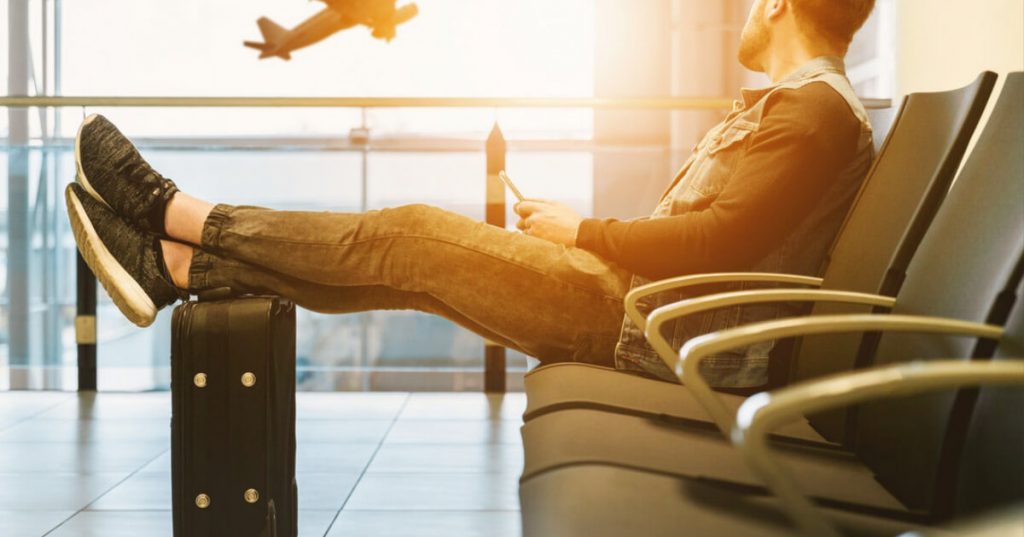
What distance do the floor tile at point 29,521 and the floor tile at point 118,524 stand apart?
0.03 meters

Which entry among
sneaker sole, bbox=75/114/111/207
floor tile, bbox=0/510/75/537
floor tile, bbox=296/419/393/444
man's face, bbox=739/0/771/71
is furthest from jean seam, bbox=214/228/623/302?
floor tile, bbox=296/419/393/444

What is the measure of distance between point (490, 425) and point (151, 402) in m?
1.24

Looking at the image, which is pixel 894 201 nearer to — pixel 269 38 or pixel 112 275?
pixel 112 275

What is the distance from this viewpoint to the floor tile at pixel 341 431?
9.32 ft

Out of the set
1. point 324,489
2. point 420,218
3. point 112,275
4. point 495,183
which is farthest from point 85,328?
point 420,218

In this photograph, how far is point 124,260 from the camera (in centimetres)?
179

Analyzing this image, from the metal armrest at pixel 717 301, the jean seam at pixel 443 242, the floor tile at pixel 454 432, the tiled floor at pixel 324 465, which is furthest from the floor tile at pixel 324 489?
the metal armrest at pixel 717 301

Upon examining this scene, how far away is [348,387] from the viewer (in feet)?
12.0

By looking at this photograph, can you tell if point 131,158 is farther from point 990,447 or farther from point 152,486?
point 990,447

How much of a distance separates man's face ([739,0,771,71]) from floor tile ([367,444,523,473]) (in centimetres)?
112

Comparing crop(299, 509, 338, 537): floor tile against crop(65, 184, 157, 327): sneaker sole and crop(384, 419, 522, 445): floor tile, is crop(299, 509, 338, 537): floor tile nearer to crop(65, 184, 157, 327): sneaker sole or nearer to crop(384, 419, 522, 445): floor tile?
crop(65, 184, 157, 327): sneaker sole

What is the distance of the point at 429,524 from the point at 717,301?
1.06 m

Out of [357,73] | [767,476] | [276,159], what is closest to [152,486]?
[276,159]

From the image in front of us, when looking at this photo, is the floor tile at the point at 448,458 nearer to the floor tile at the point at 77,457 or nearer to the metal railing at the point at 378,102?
the floor tile at the point at 77,457
